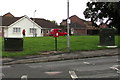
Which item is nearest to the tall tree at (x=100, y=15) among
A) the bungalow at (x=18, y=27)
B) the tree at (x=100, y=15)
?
the tree at (x=100, y=15)

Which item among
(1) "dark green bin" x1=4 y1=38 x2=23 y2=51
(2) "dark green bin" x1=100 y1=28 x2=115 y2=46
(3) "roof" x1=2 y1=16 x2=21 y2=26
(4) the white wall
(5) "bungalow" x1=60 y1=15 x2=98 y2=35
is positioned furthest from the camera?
(5) "bungalow" x1=60 y1=15 x2=98 y2=35

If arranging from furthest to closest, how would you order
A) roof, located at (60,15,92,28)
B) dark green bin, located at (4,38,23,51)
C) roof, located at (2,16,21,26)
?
roof, located at (60,15,92,28) → roof, located at (2,16,21,26) → dark green bin, located at (4,38,23,51)

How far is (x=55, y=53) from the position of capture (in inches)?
653

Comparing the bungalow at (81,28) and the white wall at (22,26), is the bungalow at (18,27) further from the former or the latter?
the bungalow at (81,28)

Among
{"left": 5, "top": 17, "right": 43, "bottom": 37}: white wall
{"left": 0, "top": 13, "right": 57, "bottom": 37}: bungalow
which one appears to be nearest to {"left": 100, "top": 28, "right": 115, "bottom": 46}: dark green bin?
{"left": 0, "top": 13, "right": 57, "bottom": 37}: bungalow

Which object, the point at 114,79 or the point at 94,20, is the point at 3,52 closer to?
the point at 114,79

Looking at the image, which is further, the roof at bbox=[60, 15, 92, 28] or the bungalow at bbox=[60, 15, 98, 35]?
the roof at bbox=[60, 15, 92, 28]

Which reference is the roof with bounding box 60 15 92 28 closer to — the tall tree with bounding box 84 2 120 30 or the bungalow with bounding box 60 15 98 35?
the bungalow with bounding box 60 15 98 35

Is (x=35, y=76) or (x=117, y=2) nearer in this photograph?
(x=35, y=76)

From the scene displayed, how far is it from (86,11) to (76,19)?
1630 inches

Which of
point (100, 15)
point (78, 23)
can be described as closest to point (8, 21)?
point (100, 15)

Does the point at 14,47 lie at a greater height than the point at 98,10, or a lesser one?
lesser

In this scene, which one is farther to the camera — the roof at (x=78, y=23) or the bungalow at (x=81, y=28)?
the roof at (x=78, y=23)

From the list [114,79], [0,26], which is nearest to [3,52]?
[114,79]
